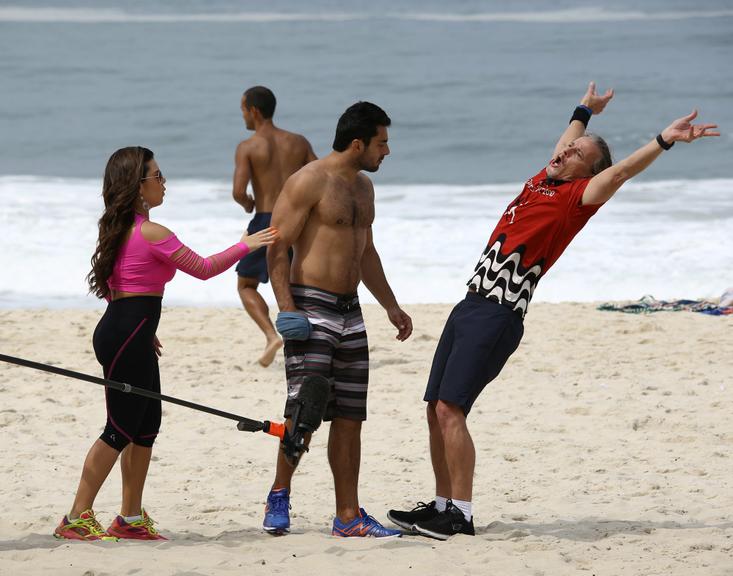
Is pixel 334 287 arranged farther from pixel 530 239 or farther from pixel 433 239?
pixel 433 239

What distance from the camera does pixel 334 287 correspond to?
16.4 ft

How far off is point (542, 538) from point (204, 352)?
4570mm

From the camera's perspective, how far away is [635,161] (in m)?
4.49

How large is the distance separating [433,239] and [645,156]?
1066 cm

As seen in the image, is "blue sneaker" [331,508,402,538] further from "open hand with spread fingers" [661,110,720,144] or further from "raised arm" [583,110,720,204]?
"open hand with spread fingers" [661,110,720,144]

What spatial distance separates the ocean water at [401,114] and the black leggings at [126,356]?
6.98 m

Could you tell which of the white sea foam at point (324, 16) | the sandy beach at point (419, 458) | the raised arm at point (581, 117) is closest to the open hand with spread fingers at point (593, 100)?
the raised arm at point (581, 117)

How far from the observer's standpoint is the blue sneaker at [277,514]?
5.00 meters

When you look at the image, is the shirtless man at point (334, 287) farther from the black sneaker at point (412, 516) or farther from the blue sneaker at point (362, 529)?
the black sneaker at point (412, 516)

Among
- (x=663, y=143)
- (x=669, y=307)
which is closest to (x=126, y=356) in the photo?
(x=663, y=143)

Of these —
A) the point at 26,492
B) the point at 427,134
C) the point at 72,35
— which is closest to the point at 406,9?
the point at 72,35

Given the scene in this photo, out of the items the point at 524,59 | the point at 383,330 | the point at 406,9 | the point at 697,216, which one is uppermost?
the point at 406,9

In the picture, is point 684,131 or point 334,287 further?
point 334,287

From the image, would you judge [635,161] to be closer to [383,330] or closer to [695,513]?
[695,513]
